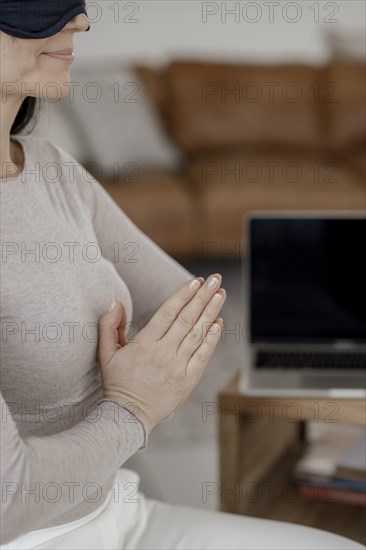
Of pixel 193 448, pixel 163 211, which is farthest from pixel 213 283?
pixel 163 211

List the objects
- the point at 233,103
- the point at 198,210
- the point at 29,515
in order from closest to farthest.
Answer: the point at 29,515
the point at 198,210
the point at 233,103

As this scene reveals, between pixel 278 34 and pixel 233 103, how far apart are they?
91cm

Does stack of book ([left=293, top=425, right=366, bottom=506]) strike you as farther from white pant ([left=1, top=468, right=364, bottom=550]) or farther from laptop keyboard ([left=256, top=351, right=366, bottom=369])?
white pant ([left=1, top=468, right=364, bottom=550])

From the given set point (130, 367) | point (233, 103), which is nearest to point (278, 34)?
point (233, 103)

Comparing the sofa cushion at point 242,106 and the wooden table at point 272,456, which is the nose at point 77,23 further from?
the sofa cushion at point 242,106

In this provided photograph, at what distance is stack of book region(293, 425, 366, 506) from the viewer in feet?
5.88

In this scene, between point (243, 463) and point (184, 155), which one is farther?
point (184, 155)

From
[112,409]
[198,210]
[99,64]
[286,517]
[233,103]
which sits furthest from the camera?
[99,64]

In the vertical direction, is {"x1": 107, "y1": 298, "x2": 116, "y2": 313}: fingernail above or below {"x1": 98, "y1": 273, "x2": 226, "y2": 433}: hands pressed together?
above

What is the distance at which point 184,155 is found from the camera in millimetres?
4316

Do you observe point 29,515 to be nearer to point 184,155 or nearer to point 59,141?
point 59,141

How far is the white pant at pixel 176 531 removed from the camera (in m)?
1.12

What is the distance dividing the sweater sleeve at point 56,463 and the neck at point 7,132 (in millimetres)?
350

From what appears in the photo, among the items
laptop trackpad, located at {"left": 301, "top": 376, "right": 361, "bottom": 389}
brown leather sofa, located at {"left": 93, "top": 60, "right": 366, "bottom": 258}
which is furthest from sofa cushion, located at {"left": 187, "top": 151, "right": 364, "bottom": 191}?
laptop trackpad, located at {"left": 301, "top": 376, "right": 361, "bottom": 389}
